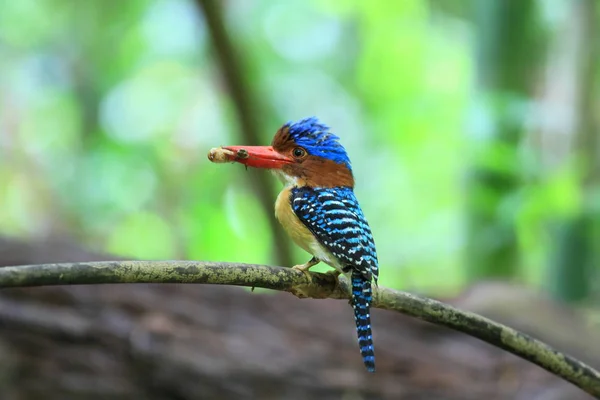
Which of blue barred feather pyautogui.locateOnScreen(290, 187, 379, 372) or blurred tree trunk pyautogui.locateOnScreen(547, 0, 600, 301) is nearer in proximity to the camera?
blue barred feather pyautogui.locateOnScreen(290, 187, 379, 372)

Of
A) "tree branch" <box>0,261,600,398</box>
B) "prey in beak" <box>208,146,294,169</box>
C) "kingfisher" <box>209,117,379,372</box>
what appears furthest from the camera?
"kingfisher" <box>209,117,379,372</box>

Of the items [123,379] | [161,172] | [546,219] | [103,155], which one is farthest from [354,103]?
[123,379]

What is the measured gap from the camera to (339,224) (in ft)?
6.46

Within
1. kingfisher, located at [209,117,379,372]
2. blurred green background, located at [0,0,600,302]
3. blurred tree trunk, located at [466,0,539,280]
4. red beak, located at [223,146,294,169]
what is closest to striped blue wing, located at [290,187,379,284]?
kingfisher, located at [209,117,379,372]

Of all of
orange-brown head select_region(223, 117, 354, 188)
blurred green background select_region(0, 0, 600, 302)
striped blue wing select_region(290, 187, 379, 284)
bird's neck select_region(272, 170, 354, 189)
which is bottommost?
blurred green background select_region(0, 0, 600, 302)

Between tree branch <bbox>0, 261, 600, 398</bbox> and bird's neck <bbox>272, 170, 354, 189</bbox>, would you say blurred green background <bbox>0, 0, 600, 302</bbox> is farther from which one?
tree branch <bbox>0, 261, 600, 398</bbox>

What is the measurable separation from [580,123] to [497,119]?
2.64 ft

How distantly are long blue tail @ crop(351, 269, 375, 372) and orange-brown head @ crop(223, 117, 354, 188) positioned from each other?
343mm

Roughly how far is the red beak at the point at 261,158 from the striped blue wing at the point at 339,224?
103mm

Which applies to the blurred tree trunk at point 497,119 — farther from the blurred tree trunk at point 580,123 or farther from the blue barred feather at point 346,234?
the blue barred feather at point 346,234

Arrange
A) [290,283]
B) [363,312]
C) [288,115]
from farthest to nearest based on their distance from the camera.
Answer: [288,115], [363,312], [290,283]

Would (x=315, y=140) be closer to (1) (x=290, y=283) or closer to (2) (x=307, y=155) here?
(2) (x=307, y=155)

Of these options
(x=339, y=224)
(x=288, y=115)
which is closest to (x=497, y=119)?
(x=288, y=115)

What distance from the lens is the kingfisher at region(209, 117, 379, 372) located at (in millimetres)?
1927
